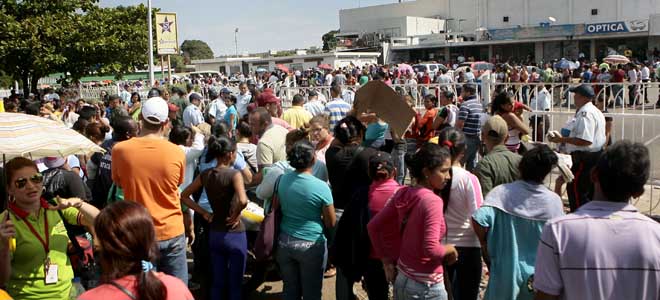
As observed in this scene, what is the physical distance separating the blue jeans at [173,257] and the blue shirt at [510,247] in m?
2.06

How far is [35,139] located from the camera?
3.44 metres

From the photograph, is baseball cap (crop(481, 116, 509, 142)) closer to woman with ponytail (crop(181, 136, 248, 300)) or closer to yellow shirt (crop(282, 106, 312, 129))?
woman with ponytail (crop(181, 136, 248, 300))

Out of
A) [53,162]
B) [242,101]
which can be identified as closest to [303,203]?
[53,162]

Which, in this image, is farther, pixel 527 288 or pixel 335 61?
pixel 335 61

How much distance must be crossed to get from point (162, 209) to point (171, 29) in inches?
553

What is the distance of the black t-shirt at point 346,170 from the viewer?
452 cm

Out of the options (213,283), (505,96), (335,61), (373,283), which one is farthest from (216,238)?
(335,61)

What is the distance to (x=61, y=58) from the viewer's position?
59.8 ft

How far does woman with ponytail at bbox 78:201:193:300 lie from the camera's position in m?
2.10

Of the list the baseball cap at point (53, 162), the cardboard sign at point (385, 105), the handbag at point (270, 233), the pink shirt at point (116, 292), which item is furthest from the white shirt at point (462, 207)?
the baseball cap at point (53, 162)

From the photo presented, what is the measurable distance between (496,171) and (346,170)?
45.5 inches

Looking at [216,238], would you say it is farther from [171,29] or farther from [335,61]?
[335,61]

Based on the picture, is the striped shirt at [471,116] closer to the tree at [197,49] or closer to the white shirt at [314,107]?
the white shirt at [314,107]

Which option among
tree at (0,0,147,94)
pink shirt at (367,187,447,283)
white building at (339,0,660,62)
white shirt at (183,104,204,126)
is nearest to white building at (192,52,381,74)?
white building at (339,0,660,62)
